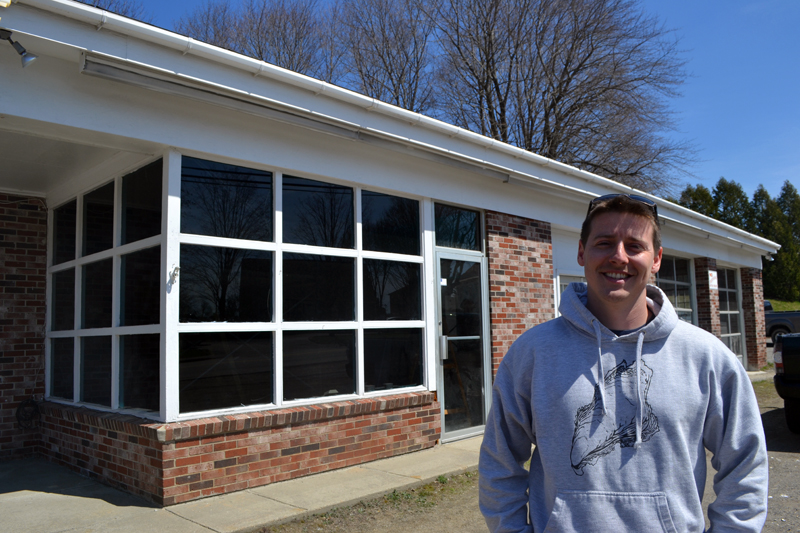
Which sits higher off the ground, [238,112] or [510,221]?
[238,112]

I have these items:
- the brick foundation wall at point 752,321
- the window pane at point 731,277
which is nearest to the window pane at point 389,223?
the window pane at point 731,277

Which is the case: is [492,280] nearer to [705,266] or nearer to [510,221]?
[510,221]

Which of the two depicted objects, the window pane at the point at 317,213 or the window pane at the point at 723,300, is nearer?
the window pane at the point at 317,213

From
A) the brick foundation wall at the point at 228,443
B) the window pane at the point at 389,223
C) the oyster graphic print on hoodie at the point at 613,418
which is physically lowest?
the brick foundation wall at the point at 228,443

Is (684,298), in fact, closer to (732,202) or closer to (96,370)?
(96,370)

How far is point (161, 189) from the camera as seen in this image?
17.9 ft

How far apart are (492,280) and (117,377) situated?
14.8 ft

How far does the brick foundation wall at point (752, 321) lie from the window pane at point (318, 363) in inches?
533

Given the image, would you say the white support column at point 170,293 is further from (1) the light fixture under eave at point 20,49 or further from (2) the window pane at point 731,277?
(2) the window pane at point 731,277

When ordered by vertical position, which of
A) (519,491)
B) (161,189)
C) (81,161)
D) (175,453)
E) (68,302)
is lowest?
(175,453)

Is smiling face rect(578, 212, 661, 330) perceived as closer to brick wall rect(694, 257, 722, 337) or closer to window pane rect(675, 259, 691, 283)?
window pane rect(675, 259, 691, 283)

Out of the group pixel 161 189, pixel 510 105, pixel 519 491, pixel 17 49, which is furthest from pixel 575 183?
pixel 510 105

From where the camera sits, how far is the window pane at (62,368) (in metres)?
6.64

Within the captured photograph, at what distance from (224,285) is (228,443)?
53.0 inches
